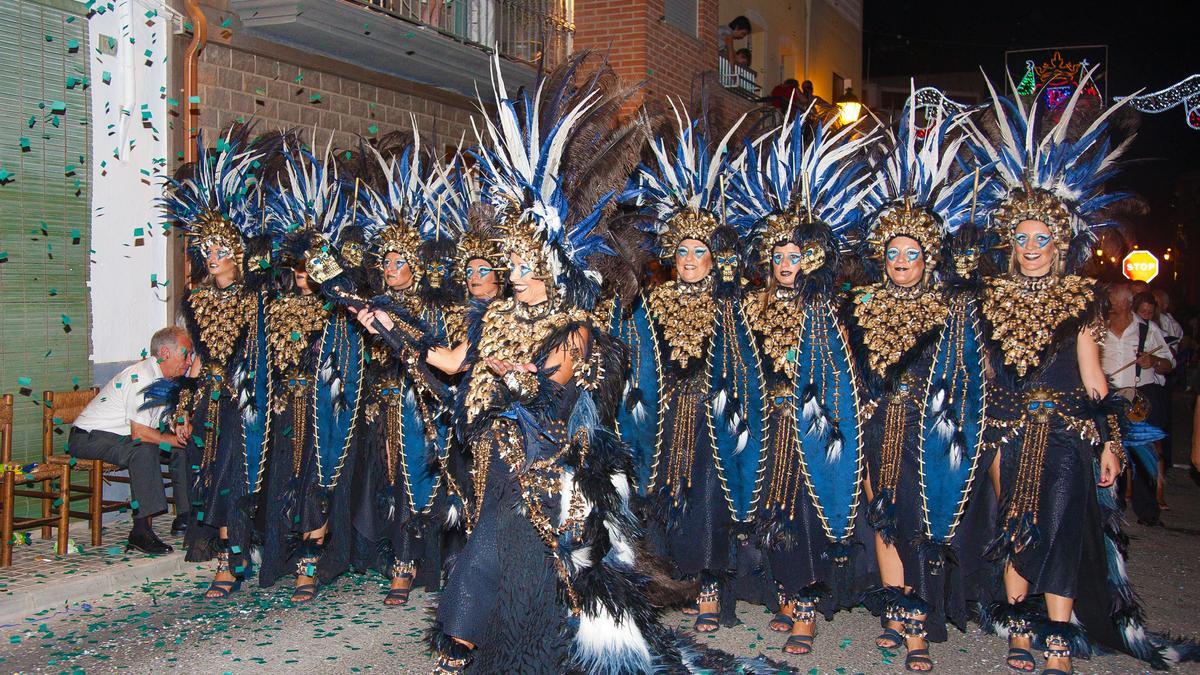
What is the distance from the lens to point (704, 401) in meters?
6.07

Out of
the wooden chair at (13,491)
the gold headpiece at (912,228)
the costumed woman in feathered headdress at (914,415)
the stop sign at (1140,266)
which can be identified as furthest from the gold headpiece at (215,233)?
the stop sign at (1140,266)

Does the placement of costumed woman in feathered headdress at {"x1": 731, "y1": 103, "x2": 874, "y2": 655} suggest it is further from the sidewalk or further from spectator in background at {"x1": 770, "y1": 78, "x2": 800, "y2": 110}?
spectator in background at {"x1": 770, "y1": 78, "x2": 800, "y2": 110}

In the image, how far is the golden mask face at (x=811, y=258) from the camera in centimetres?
574

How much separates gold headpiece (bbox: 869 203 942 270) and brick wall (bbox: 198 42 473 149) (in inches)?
163

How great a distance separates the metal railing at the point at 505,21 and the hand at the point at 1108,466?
26.9 feet

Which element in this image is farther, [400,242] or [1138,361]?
[1138,361]

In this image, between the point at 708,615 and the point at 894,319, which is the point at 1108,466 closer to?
the point at 894,319

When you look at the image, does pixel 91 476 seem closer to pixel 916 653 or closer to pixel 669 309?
pixel 669 309

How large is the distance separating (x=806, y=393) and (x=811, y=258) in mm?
694

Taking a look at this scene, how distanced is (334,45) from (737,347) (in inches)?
255

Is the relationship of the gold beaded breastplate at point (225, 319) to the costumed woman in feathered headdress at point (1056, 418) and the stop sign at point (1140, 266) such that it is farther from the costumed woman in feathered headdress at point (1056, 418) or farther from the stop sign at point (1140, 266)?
the stop sign at point (1140, 266)

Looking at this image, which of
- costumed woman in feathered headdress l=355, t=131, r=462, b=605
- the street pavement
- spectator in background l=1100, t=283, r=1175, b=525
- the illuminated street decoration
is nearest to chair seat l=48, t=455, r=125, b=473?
the street pavement

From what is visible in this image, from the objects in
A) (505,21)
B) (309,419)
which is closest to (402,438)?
(309,419)

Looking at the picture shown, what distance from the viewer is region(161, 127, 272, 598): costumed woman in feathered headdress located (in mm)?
6457
